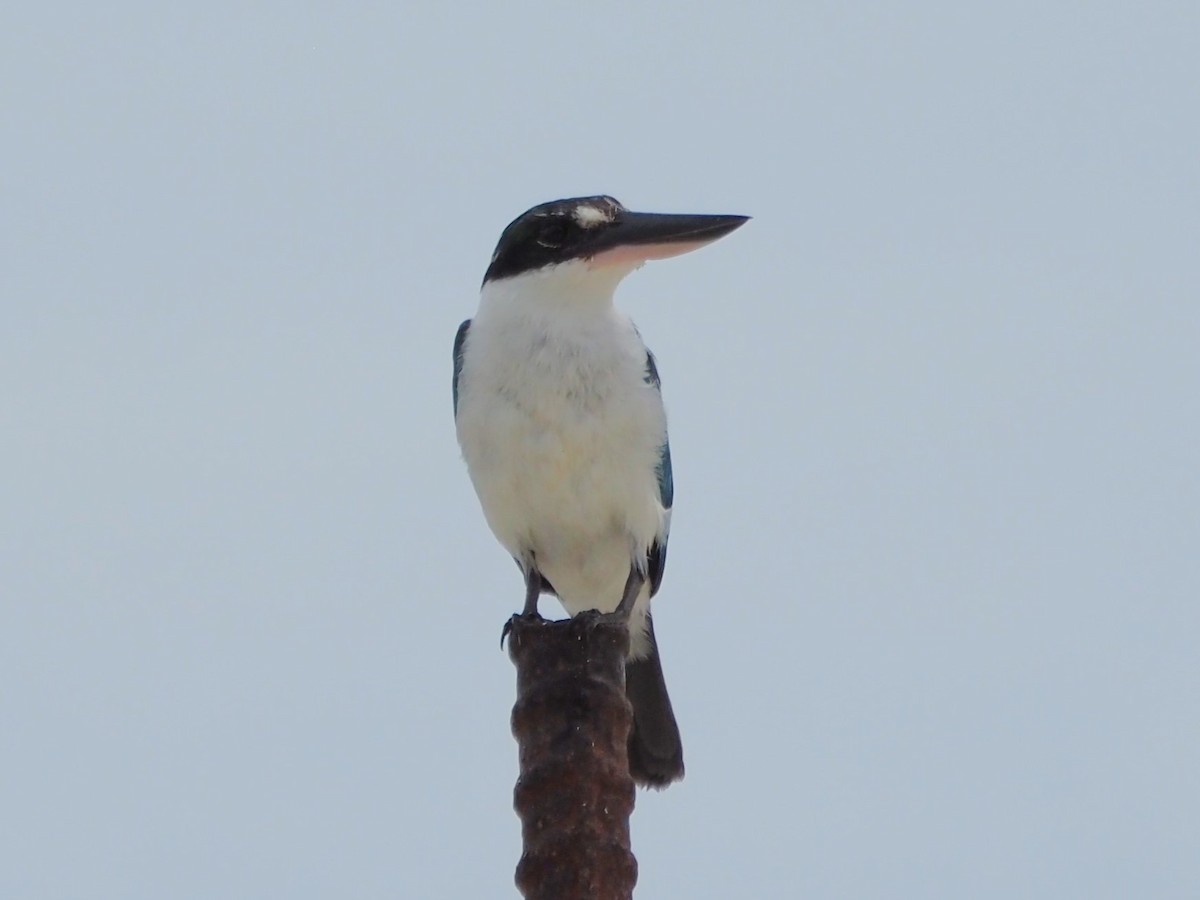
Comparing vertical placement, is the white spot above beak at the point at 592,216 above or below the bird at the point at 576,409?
above

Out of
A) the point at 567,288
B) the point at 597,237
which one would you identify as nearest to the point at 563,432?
the point at 567,288

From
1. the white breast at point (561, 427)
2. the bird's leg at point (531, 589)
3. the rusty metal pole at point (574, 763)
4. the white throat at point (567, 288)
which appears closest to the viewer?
the rusty metal pole at point (574, 763)

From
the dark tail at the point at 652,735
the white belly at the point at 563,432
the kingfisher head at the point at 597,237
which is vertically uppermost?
the kingfisher head at the point at 597,237

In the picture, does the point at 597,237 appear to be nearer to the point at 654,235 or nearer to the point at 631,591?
the point at 654,235

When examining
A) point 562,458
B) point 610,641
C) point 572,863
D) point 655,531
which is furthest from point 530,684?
point 655,531

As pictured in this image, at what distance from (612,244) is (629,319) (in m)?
0.38

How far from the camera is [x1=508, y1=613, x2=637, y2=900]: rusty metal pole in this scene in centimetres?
516

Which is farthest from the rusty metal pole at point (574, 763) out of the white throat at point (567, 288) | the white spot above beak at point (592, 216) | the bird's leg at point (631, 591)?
the white spot above beak at point (592, 216)

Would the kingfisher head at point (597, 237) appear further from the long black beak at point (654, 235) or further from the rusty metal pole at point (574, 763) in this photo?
the rusty metal pole at point (574, 763)

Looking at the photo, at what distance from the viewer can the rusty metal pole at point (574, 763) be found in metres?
5.16

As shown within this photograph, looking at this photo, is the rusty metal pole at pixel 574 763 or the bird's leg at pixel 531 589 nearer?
the rusty metal pole at pixel 574 763

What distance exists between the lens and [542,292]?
8430 millimetres

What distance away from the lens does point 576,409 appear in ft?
26.6

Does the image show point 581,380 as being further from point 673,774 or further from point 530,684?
point 530,684
